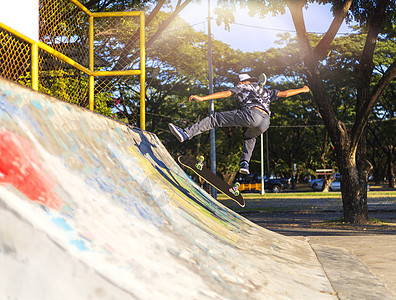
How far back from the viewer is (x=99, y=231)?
252cm

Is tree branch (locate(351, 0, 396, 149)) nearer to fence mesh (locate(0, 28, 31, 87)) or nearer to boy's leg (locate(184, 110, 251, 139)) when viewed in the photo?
boy's leg (locate(184, 110, 251, 139))

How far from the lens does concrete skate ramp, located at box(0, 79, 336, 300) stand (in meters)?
2.08

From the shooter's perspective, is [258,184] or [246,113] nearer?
[246,113]

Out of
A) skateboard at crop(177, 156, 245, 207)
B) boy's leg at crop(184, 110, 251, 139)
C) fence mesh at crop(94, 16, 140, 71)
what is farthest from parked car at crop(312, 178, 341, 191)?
boy's leg at crop(184, 110, 251, 139)

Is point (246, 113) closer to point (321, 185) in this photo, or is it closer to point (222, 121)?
point (222, 121)

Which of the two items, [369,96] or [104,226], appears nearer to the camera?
[104,226]

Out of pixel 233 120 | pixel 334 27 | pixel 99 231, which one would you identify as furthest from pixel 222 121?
pixel 334 27

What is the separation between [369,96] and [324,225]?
345 centimetres

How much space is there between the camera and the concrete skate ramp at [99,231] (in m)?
2.08

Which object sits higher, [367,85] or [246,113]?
[367,85]

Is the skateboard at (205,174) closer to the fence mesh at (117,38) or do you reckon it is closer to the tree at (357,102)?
the fence mesh at (117,38)

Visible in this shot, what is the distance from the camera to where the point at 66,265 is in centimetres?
210

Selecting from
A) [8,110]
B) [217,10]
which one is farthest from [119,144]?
[217,10]

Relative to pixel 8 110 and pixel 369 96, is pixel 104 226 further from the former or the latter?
pixel 369 96
